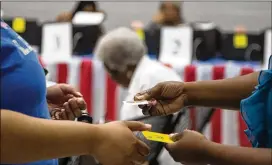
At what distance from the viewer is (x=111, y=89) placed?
3369 millimetres

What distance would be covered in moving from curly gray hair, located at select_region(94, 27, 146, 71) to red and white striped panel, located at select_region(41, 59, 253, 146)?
0.54 m

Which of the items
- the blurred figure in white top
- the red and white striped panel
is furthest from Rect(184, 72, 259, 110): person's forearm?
the red and white striped panel

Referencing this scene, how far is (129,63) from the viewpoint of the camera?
2.76 metres

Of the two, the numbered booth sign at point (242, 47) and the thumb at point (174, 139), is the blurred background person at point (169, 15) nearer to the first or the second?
the numbered booth sign at point (242, 47)

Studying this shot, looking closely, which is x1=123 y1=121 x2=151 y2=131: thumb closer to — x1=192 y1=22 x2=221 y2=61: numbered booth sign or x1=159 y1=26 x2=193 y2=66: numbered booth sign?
x1=159 y1=26 x2=193 y2=66: numbered booth sign

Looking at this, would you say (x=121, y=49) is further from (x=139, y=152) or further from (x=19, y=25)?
(x=139, y=152)

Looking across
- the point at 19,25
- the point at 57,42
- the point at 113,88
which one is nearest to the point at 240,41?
the point at 113,88

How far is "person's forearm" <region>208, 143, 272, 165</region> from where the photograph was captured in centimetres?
111

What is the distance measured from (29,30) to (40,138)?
9.96 ft

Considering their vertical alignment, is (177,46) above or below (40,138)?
below

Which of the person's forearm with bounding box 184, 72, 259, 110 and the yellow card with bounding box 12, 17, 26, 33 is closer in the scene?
the person's forearm with bounding box 184, 72, 259, 110

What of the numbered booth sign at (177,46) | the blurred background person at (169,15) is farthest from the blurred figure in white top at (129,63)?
the blurred background person at (169,15)

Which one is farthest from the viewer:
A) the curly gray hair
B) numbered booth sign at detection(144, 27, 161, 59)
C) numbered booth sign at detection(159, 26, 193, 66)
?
numbered booth sign at detection(144, 27, 161, 59)

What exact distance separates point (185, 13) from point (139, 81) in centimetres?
363
